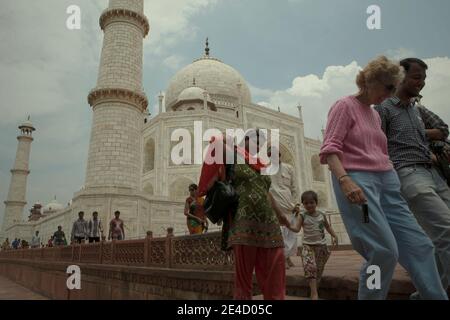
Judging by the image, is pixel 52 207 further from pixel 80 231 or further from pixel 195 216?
pixel 195 216

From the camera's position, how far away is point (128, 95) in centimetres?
1216

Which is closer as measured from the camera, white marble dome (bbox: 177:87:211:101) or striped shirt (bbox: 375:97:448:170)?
striped shirt (bbox: 375:97:448:170)

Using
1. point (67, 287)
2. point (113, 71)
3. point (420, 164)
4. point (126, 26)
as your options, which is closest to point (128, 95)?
point (113, 71)

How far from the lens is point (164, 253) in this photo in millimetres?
4738

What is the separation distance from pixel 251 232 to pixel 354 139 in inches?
33.2

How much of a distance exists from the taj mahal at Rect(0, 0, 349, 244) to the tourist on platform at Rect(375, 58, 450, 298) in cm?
1040

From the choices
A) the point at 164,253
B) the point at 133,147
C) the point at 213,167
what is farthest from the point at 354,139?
the point at 133,147

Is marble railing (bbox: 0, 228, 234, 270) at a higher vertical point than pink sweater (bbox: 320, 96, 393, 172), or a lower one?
lower

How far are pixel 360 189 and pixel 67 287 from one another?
8275 mm

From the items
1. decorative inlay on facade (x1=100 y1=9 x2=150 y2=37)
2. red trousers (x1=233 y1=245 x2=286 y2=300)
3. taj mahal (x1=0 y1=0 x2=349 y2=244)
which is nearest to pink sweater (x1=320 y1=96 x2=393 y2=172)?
red trousers (x1=233 y1=245 x2=286 y2=300)

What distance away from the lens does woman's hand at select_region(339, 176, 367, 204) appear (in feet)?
5.62

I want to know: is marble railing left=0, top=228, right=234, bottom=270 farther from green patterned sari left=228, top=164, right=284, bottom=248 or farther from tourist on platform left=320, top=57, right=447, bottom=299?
tourist on platform left=320, top=57, right=447, bottom=299

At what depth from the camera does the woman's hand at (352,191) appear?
1712 millimetres

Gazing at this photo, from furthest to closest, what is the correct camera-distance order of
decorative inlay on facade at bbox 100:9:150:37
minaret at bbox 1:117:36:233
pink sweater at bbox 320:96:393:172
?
1. minaret at bbox 1:117:36:233
2. decorative inlay on facade at bbox 100:9:150:37
3. pink sweater at bbox 320:96:393:172
